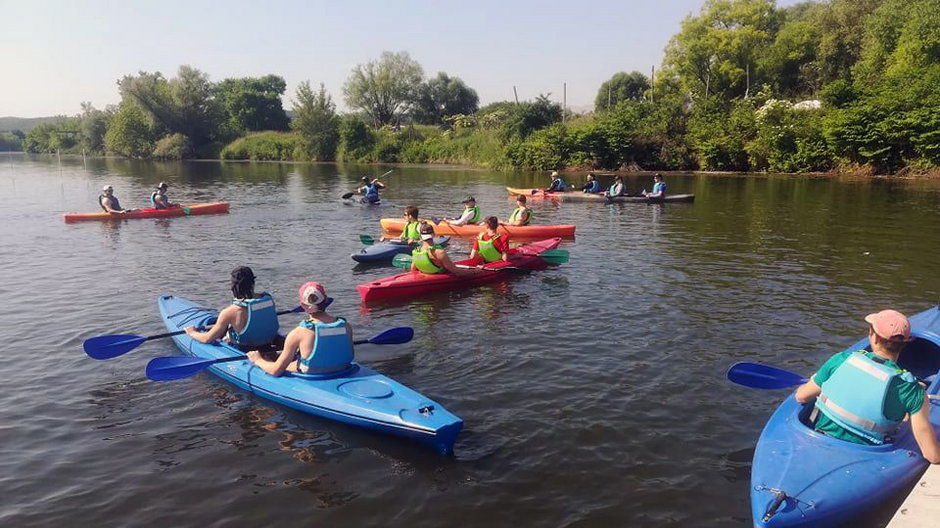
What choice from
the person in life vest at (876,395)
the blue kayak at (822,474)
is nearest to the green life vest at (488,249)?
the blue kayak at (822,474)

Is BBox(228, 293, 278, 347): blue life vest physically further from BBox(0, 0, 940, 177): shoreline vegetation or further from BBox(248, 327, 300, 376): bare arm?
BBox(0, 0, 940, 177): shoreline vegetation

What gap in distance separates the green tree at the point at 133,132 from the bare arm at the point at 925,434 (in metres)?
83.7

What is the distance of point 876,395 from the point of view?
473 cm

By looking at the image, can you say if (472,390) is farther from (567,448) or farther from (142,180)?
(142,180)

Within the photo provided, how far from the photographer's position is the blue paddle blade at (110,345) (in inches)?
314

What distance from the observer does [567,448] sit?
20.6 ft

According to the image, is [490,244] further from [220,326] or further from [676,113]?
[676,113]

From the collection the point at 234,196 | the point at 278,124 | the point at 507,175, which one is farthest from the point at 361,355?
the point at 278,124

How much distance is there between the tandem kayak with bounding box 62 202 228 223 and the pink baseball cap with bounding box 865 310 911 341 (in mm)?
→ 22287

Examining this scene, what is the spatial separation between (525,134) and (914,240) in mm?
39758

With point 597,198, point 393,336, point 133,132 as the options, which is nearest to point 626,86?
point 597,198

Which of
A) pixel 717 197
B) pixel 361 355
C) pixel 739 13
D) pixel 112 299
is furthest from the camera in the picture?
pixel 739 13

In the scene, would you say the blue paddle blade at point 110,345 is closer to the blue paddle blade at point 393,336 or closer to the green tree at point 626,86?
the blue paddle blade at point 393,336

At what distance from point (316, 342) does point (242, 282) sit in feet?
4.62
